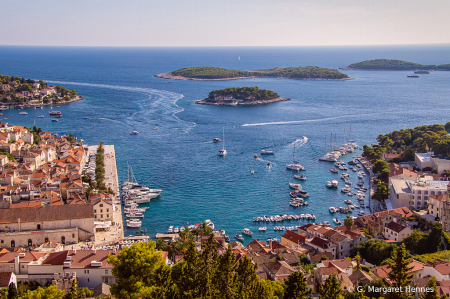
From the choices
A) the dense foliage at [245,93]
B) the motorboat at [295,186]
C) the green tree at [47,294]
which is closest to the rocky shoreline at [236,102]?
the dense foliage at [245,93]

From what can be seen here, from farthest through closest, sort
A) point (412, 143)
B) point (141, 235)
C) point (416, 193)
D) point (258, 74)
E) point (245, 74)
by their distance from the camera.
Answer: point (258, 74) < point (245, 74) < point (412, 143) < point (416, 193) < point (141, 235)

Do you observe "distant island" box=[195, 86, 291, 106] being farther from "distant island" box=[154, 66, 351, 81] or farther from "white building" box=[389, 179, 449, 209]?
"white building" box=[389, 179, 449, 209]

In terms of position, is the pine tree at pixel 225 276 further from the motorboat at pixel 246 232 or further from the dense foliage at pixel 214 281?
the motorboat at pixel 246 232

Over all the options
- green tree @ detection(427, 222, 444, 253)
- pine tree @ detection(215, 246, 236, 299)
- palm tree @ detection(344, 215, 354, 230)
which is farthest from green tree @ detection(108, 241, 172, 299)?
green tree @ detection(427, 222, 444, 253)

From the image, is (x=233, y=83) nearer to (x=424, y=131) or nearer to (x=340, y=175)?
(x=424, y=131)

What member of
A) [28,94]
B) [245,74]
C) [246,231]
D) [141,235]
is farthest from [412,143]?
[245,74]

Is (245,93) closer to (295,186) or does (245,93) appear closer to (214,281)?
(295,186)

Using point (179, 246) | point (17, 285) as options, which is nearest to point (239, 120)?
point (179, 246)
